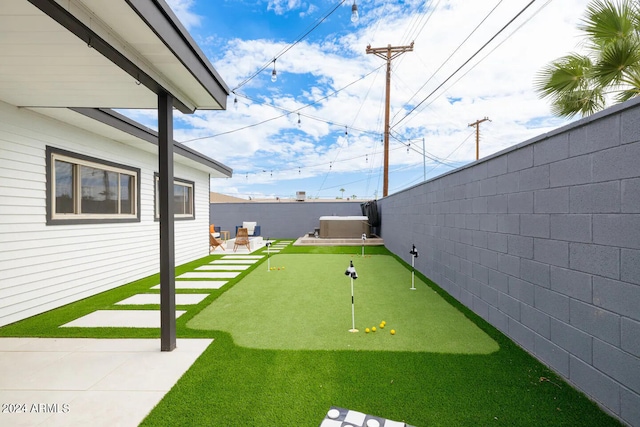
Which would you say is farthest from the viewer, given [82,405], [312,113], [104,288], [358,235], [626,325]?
[312,113]

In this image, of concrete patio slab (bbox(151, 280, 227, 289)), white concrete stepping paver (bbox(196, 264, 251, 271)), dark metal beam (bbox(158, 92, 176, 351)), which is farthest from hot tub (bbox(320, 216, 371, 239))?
dark metal beam (bbox(158, 92, 176, 351))

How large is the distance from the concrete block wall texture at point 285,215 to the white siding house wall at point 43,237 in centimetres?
959

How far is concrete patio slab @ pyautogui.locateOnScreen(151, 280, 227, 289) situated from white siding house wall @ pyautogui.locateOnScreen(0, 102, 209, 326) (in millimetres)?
1050

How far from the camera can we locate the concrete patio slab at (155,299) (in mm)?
4547

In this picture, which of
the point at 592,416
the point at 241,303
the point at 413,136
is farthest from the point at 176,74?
the point at 413,136

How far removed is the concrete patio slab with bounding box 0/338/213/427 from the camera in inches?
78.0

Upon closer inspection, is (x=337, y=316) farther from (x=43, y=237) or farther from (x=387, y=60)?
(x=387, y=60)

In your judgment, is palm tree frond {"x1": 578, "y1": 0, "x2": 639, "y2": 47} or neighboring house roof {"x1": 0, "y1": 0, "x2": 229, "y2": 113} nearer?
neighboring house roof {"x1": 0, "y1": 0, "x2": 229, "y2": 113}

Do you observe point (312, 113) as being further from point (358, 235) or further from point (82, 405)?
point (82, 405)

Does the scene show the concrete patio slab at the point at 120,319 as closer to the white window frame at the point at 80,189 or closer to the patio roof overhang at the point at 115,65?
the patio roof overhang at the point at 115,65

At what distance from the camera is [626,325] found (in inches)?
69.1

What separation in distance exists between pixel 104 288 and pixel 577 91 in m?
8.67

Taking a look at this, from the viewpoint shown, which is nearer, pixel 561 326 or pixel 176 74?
pixel 561 326

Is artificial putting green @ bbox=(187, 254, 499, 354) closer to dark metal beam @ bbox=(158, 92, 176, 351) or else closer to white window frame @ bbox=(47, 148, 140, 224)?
dark metal beam @ bbox=(158, 92, 176, 351)
